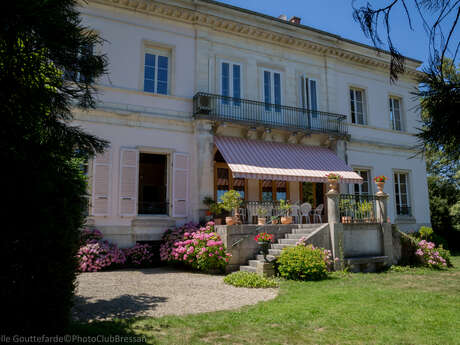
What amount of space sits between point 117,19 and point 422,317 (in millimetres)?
12716

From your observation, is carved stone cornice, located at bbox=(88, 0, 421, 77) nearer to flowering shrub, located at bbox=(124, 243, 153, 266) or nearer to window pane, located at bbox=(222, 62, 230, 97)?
window pane, located at bbox=(222, 62, 230, 97)

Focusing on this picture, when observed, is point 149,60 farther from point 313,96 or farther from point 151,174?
point 313,96

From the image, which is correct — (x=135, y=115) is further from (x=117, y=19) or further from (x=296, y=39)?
(x=296, y=39)

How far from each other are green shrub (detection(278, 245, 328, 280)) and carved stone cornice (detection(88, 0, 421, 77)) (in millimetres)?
6660

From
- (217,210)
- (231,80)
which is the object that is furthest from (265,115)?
(217,210)

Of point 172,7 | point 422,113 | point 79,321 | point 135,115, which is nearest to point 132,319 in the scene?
point 79,321

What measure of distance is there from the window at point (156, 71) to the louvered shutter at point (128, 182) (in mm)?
2646

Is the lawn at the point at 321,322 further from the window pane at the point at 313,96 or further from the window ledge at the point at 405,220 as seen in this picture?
the window pane at the point at 313,96

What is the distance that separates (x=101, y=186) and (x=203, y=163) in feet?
11.7

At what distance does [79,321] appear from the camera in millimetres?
5051

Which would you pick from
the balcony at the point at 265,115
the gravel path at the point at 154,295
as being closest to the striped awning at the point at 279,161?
the balcony at the point at 265,115

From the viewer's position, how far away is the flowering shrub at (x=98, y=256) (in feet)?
33.2

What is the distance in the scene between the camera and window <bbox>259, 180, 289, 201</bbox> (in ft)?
48.3

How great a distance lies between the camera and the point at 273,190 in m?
14.9
